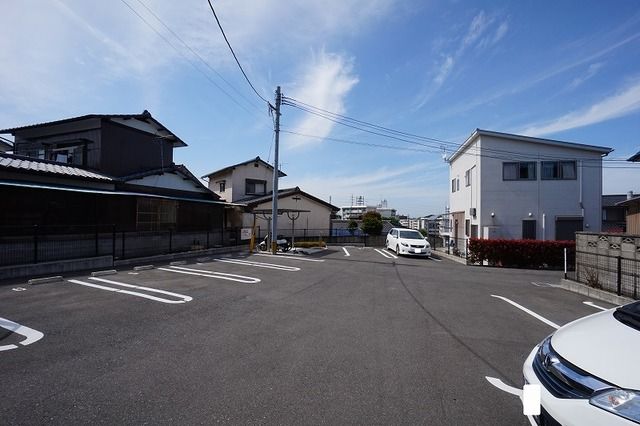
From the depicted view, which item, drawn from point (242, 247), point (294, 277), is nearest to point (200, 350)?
point (294, 277)

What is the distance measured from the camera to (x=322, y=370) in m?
3.56

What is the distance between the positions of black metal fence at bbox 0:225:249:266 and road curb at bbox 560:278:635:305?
14.2 m

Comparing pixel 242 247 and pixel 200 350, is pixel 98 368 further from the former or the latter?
pixel 242 247

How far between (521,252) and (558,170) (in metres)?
6.56

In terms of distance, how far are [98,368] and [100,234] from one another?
9.46 m

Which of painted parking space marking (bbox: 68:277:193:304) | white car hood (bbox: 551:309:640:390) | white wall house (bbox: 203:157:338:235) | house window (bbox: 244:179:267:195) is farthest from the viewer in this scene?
house window (bbox: 244:179:267:195)

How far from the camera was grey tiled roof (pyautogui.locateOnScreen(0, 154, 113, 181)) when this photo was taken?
444 inches

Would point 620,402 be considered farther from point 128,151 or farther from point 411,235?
point 128,151

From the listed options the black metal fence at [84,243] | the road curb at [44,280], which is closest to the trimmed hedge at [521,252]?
Result: the black metal fence at [84,243]

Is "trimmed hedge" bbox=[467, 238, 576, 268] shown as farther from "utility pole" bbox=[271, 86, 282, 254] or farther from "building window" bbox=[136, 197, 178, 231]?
"building window" bbox=[136, 197, 178, 231]

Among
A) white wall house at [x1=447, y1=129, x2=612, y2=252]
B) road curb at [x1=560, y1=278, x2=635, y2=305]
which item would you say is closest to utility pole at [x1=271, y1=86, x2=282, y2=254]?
white wall house at [x1=447, y1=129, x2=612, y2=252]

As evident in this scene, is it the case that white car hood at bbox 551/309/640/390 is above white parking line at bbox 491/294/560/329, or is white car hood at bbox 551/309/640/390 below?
above

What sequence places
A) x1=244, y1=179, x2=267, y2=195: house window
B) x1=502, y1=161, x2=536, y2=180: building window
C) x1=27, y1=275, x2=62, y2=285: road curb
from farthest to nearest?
1. x1=244, y1=179, x2=267, y2=195: house window
2. x1=502, y1=161, x2=536, y2=180: building window
3. x1=27, y1=275, x2=62, y2=285: road curb

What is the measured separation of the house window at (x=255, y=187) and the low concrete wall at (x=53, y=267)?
61.2 ft
